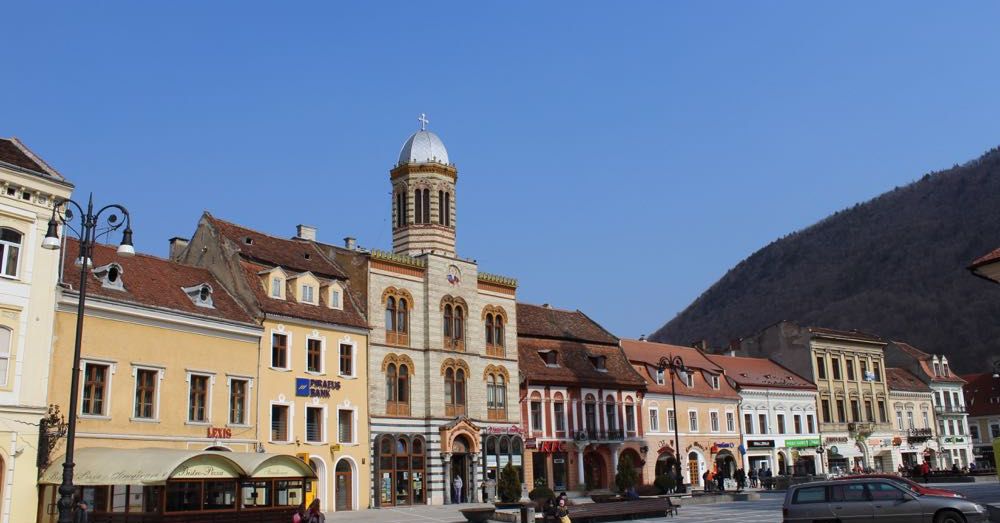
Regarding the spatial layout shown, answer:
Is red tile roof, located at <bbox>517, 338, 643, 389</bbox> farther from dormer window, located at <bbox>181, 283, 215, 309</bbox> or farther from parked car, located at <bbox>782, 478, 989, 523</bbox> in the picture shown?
parked car, located at <bbox>782, 478, 989, 523</bbox>

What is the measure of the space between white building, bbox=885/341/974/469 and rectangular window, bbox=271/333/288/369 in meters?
65.6

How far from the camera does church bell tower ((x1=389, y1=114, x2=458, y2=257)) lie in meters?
52.1

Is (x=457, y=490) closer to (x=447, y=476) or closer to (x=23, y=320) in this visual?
(x=447, y=476)

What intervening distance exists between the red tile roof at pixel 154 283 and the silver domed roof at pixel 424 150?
15.5m

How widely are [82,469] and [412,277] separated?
69.7 ft

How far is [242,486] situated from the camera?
31.1 meters

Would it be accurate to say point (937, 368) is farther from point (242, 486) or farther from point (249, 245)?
point (242, 486)

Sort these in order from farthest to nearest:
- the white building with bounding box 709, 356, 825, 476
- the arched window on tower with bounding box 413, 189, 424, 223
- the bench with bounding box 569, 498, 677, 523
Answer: the white building with bounding box 709, 356, 825, 476
the arched window on tower with bounding box 413, 189, 424, 223
the bench with bounding box 569, 498, 677, 523

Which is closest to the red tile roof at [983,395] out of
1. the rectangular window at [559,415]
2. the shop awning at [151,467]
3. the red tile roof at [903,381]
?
the red tile roof at [903,381]

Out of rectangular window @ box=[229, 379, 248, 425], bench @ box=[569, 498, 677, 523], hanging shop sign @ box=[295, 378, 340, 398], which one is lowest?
bench @ box=[569, 498, 677, 523]

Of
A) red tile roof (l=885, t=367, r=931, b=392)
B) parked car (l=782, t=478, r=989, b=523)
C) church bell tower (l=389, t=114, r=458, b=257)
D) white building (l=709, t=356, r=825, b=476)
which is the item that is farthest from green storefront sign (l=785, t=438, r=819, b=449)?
parked car (l=782, t=478, r=989, b=523)

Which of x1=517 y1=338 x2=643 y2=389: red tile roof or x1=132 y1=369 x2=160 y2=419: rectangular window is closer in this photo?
x1=132 y1=369 x2=160 y2=419: rectangular window

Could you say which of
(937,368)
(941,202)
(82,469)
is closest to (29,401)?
(82,469)

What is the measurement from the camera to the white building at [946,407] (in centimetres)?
8525
